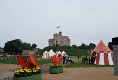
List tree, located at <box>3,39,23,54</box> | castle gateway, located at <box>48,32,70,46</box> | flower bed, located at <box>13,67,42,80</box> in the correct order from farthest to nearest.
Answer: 1. castle gateway, located at <box>48,32,70,46</box>
2. tree, located at <box>3,39,23,54</box>
3. flower bed, located at <box>13,67,42,80</box>

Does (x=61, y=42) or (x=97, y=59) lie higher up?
(x=61, y=42)

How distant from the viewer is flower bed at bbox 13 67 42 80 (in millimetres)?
13930

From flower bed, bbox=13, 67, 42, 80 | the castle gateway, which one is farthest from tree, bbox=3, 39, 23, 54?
flower bed, bbox=13, 67, 42, 80

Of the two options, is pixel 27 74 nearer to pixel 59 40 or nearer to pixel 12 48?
pixel 12 48

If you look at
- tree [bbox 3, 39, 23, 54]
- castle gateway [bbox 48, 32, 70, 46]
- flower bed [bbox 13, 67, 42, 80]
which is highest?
castle gateway [bbox 48, 32, 70, 46]

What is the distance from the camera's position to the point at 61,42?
511ft

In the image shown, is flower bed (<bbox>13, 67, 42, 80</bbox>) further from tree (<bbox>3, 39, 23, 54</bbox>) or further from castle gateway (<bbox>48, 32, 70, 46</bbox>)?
castle gateway (<bbox>48, 32, 70, 46</bbox>)

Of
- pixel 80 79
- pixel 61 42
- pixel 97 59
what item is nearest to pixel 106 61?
pixel 97 59

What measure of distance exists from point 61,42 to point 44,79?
455 feet

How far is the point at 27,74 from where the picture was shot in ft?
46.6

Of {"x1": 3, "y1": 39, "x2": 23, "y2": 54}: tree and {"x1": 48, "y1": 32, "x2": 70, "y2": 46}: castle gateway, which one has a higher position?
{"x1": 48, "y1": 32, "x2": 70, "y2": 46}: castle gateway

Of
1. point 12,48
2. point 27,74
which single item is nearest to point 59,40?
point 12,48

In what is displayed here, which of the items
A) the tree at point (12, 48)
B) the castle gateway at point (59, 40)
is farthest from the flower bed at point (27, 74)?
the castle gateway at point (59, 40)

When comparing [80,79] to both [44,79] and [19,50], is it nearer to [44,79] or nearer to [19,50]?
[44,79]
